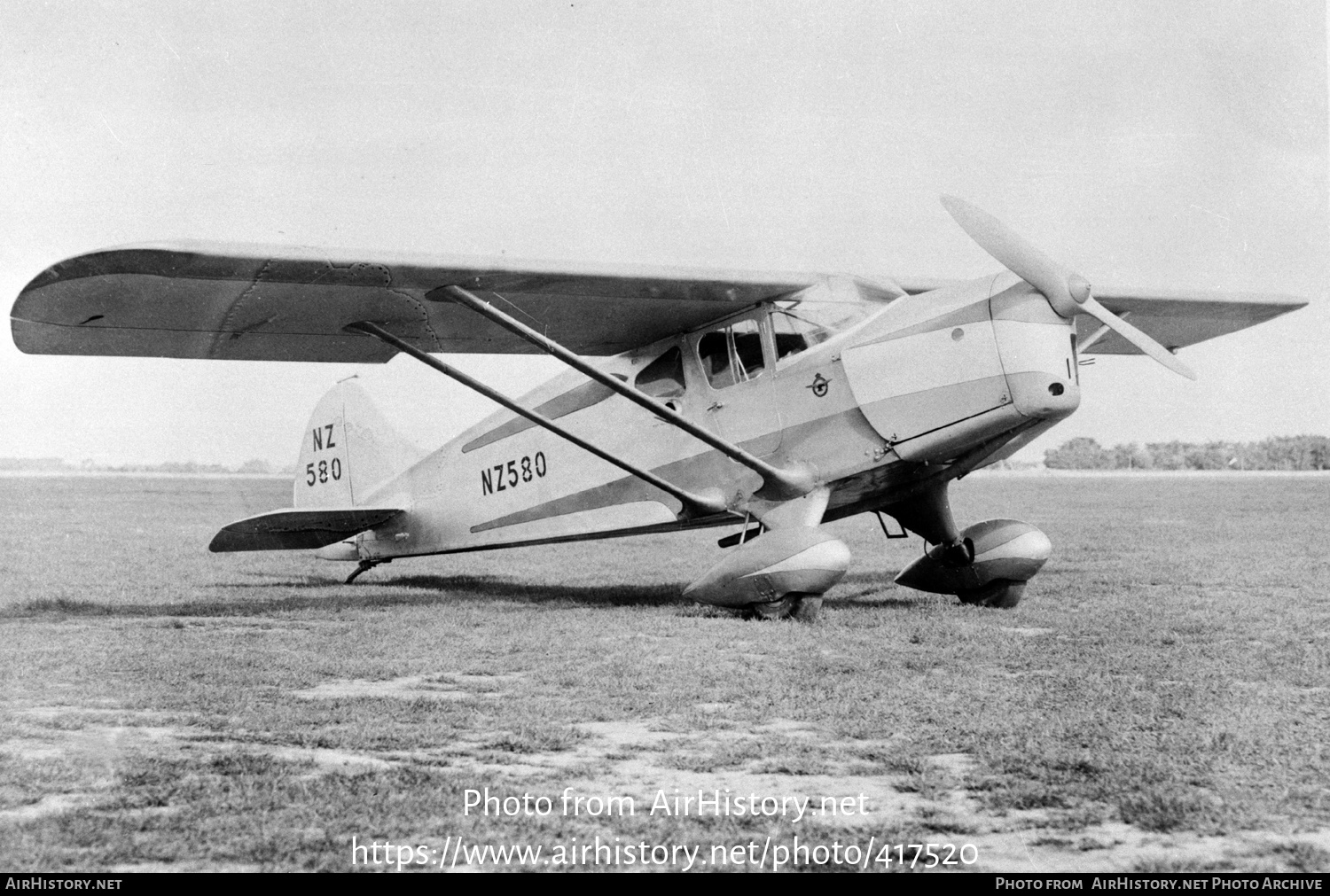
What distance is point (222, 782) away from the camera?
3564 mm

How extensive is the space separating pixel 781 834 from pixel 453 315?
19.9 ft

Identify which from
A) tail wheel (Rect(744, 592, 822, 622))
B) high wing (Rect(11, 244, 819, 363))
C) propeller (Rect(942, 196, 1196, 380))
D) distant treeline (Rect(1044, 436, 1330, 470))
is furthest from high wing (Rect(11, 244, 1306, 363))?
distant treeline (Rect(1044, 436, 1330, 470))

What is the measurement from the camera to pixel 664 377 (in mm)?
8984

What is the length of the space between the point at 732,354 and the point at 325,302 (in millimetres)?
3090

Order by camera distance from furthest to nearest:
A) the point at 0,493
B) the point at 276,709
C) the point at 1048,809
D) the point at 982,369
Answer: the point at 0,493
the point at 982,369
the point at 276,709
the point at 1048,809

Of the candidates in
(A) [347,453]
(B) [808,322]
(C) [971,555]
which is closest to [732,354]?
(B) [808,322]

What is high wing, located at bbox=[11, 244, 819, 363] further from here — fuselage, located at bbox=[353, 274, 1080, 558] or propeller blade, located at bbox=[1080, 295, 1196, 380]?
propeller blade, located at bbox=[1080, 295, 1196, 380]

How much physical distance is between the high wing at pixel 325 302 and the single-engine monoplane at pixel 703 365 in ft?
0.07

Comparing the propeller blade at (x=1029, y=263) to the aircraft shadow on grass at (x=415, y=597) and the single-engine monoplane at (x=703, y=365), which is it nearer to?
the single-engine monoplane at (x=703, y=365)

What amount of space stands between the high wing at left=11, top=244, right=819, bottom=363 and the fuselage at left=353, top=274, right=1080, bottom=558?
386 millimetres

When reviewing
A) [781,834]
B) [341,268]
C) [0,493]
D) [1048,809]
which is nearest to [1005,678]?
[1048,809]
